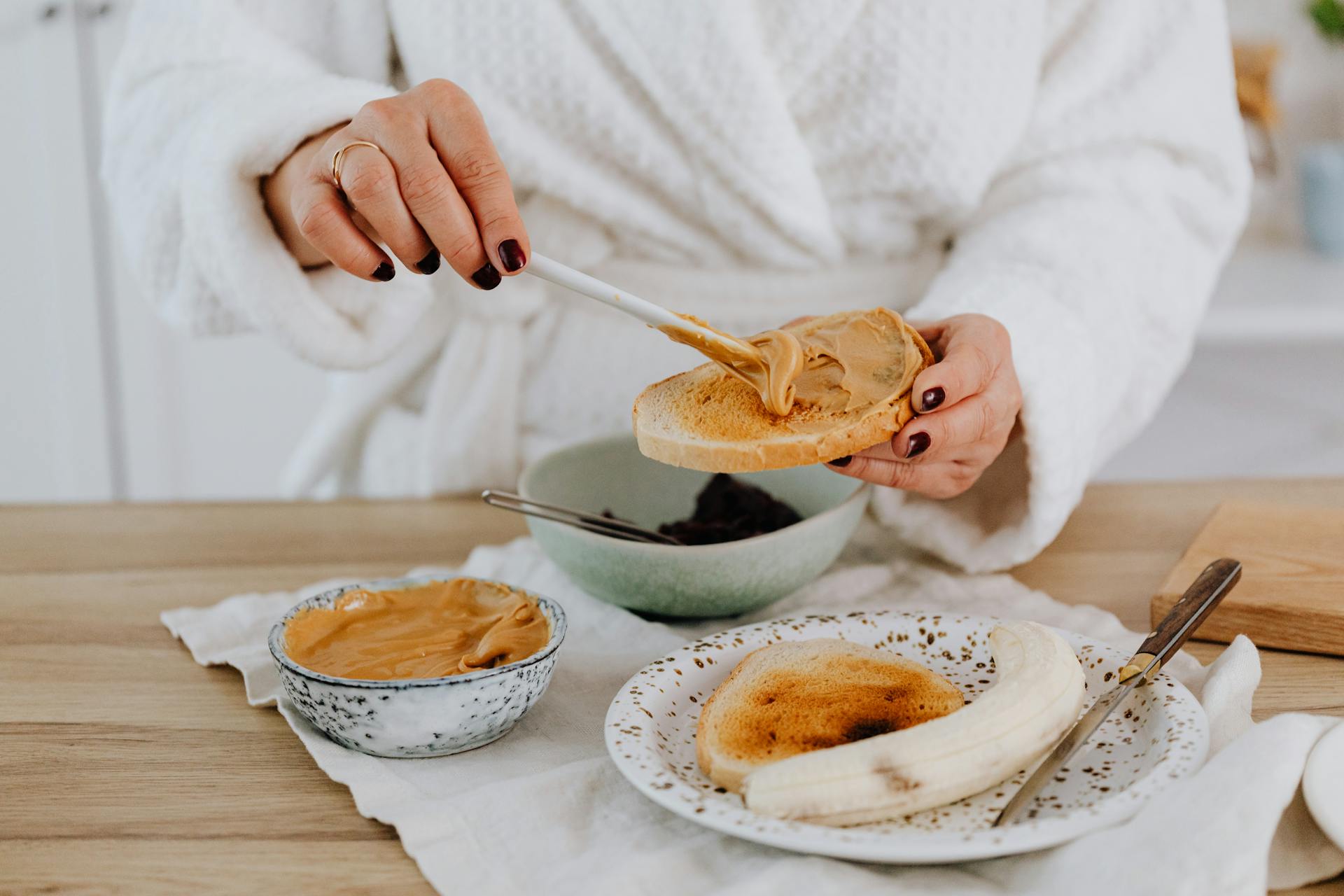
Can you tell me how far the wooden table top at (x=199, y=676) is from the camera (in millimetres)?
507

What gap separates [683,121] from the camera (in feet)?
2.99

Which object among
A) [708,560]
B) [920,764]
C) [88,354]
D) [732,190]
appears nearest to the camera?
[920,764]

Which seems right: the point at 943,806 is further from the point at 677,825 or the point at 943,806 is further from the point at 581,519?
the point at 581,519

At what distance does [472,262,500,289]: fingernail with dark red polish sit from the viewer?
0.60m

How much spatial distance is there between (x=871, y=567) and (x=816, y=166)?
0.36 m

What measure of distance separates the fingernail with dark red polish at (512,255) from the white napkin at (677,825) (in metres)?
0.25

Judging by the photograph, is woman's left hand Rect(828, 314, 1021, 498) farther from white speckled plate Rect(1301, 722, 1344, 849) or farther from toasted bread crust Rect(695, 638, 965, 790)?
white speckled plate Rect(1301, 722, 1344, 849)

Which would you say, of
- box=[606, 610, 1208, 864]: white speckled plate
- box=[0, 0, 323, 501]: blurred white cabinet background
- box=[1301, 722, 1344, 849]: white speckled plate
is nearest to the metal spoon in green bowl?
box=[606, 610, 1208, 864]: white speckled plate

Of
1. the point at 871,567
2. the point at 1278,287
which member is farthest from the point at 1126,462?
the point at 871,567

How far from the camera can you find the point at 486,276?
1.99ft

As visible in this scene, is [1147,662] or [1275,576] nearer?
[1147,662]

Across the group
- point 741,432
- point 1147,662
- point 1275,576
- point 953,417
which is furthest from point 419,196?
point 1275,576

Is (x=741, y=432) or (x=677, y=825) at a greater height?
(x=741, y=432)

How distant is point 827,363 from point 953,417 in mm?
82
